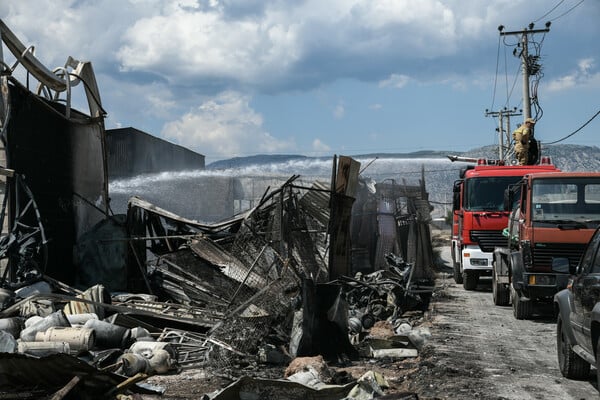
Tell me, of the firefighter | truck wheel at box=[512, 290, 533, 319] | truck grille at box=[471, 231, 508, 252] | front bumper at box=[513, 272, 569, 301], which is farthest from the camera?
the firefighter

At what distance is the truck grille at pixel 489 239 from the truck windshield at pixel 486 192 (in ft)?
1.93

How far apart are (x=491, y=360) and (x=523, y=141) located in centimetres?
1237

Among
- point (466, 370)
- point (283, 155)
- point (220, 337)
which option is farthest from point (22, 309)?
point (283, 155)

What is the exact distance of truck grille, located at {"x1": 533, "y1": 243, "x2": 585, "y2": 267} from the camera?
12.5 meters

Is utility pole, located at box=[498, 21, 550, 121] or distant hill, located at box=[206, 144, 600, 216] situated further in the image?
distant hill, located at box=[206, 144, 600, 216]

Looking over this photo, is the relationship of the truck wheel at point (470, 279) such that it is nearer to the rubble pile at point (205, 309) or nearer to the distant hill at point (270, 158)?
the rubble pile at point (205, 309)

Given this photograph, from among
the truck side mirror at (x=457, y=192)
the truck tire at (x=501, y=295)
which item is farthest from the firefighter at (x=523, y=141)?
the truck tire at (x=501, y=295)

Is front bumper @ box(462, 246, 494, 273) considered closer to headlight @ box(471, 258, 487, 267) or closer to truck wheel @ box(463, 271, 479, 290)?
headlight @ box(471, 258, 487, 267)

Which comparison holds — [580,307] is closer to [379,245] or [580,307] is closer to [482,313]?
[482,313]

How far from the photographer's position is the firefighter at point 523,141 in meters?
20.5

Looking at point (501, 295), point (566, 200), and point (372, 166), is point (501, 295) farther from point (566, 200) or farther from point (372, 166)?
point (372, 166)

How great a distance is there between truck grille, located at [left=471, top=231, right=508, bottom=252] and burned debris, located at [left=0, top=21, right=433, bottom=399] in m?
1.94

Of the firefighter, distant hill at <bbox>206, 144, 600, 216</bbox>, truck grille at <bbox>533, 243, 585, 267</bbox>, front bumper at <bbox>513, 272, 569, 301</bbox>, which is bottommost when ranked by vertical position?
front bumper at <bbox>513, 272, 569, 301</bbox>

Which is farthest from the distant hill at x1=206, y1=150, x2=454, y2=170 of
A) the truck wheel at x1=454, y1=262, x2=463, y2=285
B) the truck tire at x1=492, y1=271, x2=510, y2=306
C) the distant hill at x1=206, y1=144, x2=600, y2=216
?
the truck tire at x1=492, y1=271, x2=510, y2=306
